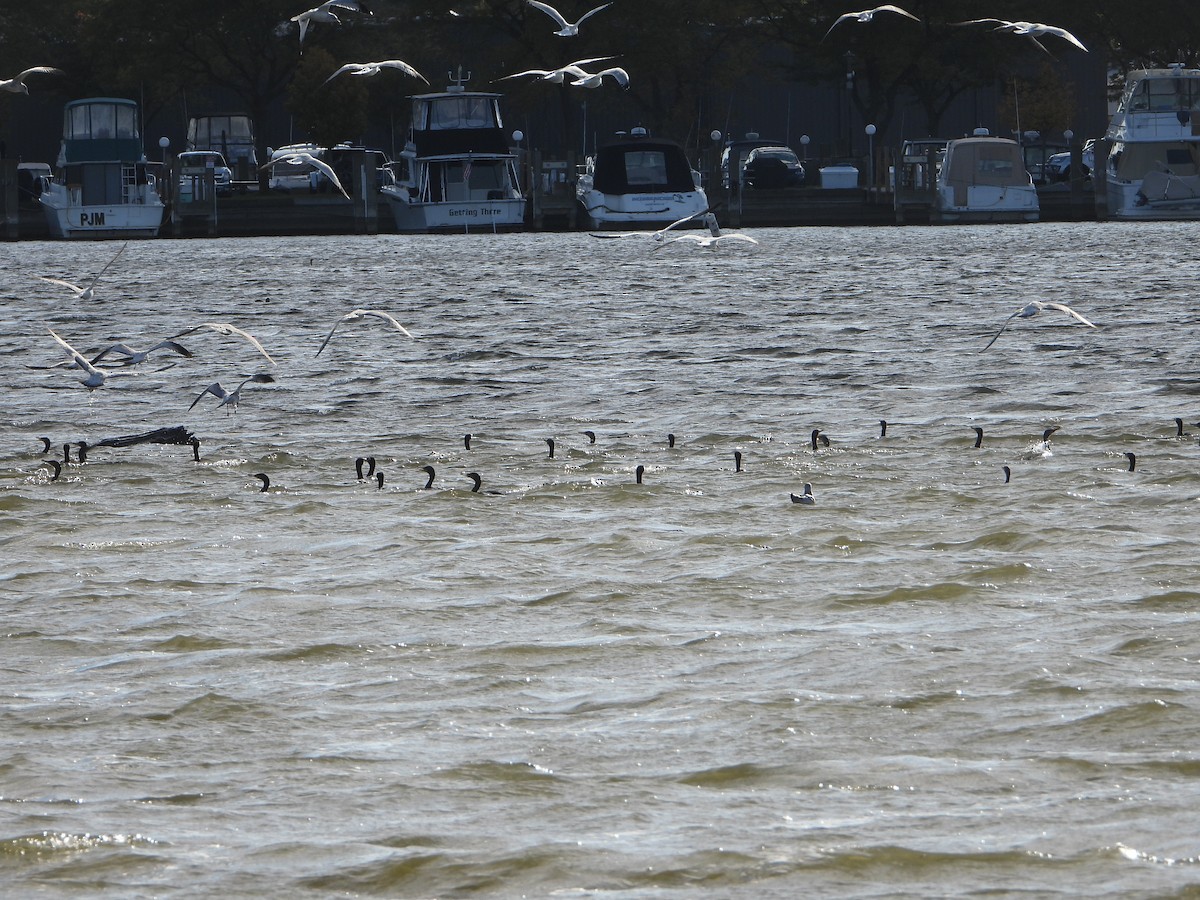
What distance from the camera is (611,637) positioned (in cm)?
918

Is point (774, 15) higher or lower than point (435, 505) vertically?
higher

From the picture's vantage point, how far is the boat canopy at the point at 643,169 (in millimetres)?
63125

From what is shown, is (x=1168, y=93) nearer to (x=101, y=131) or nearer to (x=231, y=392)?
(x=101, y=131)

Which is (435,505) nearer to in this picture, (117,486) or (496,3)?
(117,486)

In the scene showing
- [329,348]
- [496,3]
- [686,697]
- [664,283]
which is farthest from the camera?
[496,3]

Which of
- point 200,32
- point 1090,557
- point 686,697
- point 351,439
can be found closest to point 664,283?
point 351,439

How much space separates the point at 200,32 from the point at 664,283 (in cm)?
3963

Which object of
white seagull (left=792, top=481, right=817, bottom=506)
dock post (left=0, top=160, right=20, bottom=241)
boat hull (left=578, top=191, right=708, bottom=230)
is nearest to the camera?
white seagull (left=792, top=481, right=817, bottom=506)

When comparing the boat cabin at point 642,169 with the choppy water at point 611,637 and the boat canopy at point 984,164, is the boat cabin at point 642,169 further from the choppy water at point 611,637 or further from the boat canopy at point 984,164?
the choppy water at point 611,637

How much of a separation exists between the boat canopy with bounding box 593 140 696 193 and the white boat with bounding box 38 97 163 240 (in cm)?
1399

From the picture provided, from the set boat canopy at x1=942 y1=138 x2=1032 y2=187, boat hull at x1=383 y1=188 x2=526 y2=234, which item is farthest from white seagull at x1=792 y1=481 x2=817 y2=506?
boat canopy at x1=942 y1=138 x2=1032 y2=187

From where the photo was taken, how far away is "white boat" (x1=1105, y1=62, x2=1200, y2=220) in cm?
6412

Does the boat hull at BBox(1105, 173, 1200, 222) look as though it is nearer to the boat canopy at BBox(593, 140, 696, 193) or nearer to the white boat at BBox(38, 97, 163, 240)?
the boat canopy at BBox(593, 140, 696, 193)

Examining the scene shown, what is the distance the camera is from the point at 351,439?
15.7 m
